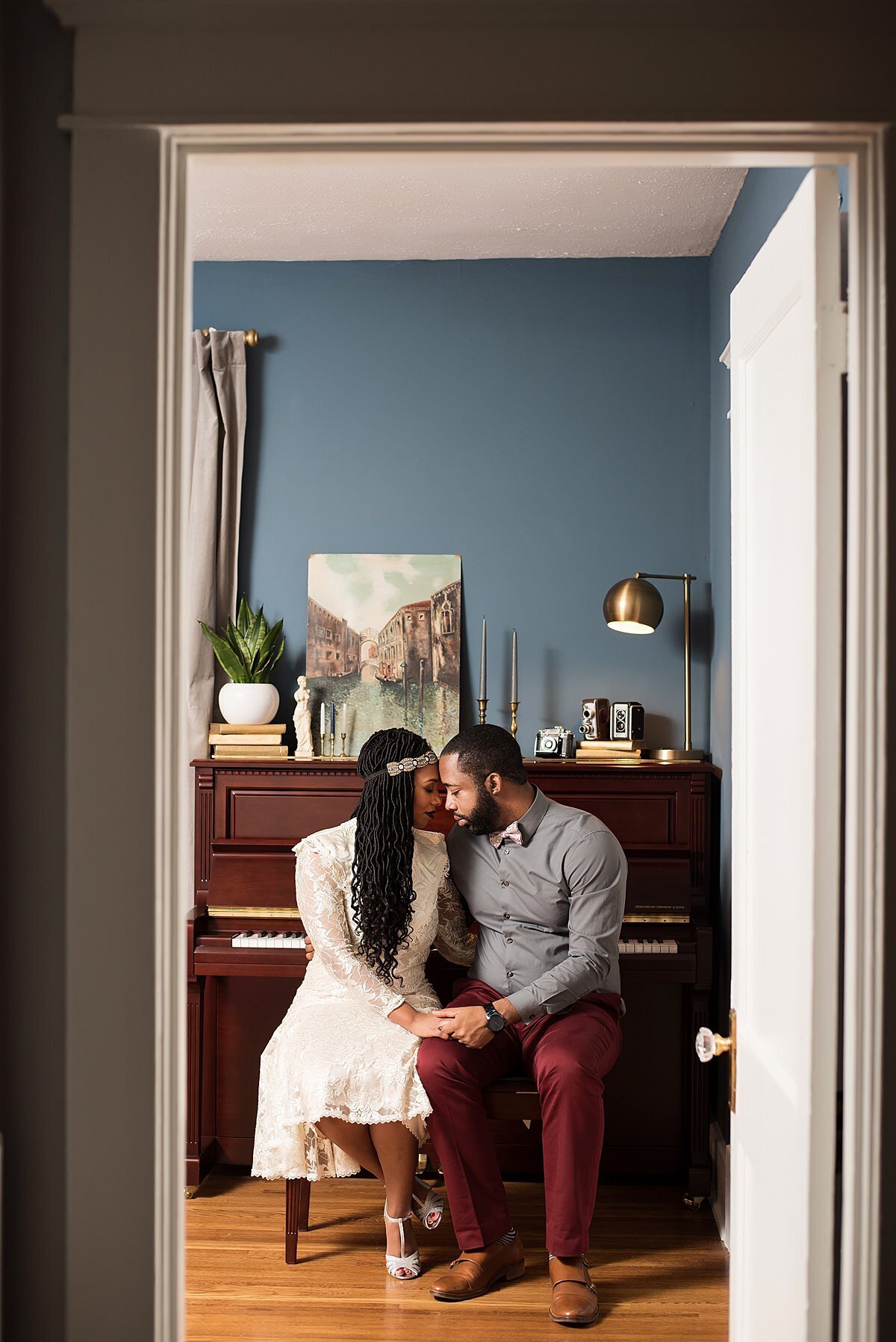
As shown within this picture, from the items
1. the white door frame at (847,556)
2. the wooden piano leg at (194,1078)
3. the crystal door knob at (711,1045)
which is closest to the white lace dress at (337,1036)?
the wooden piano leg at (194,1078)

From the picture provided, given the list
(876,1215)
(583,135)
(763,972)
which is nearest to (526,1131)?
(763,972)

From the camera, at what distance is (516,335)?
152 inches

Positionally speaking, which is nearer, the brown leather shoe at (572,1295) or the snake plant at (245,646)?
the brown leather shoe at (572,1295)

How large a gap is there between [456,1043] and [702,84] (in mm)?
2308

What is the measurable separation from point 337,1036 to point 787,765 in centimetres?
173

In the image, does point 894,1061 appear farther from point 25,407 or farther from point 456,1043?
point 456,1043

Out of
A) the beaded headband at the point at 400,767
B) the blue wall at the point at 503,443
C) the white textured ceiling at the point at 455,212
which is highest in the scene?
the white textured ceiling at the point at 455,212

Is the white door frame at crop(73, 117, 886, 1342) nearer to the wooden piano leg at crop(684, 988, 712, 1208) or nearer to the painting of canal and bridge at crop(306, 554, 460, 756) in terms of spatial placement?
the wooden piano leg at crop(684, 988, 712, 1208)

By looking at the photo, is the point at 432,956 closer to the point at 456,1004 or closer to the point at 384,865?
the point at 456,1004

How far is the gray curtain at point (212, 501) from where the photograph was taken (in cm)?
381

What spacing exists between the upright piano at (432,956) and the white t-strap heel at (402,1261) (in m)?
0.65

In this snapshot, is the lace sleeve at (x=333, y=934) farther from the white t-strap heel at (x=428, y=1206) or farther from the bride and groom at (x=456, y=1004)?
the white t-strap heel at (x=428, y=1206)

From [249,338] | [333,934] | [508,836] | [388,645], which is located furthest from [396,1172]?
[249,338]

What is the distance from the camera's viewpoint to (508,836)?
10.1 feet
